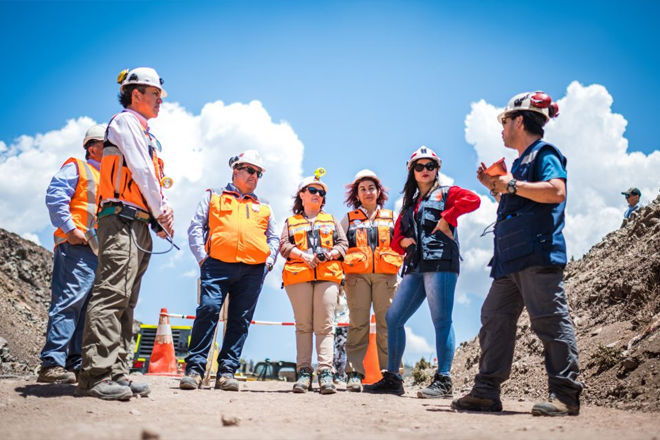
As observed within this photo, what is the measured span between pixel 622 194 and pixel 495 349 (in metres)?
11.6

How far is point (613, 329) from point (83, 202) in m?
7.05

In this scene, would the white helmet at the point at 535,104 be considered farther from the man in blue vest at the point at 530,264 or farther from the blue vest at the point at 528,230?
the blue vest at the point at 528,230

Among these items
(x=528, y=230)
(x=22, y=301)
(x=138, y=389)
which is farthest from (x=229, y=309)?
(x=22, y=301)

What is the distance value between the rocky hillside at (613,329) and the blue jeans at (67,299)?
530 centimetres

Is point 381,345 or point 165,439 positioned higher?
point 381,345

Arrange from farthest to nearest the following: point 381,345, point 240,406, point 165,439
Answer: point 381,345, point 240,406, point 165,439

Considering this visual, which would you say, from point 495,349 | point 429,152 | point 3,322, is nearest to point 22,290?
point 3,322

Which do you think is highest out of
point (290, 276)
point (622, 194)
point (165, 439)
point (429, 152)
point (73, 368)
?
point (622, 194)

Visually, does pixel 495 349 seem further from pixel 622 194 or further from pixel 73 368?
pixel 622 194

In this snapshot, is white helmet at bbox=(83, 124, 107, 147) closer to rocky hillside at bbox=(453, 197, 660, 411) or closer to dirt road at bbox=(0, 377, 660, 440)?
dirt road at bbox=(0, 377, 660, 440)

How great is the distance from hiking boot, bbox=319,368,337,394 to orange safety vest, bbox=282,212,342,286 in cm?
99

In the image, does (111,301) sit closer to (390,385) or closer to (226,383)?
(226,383)

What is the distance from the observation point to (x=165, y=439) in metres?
3.04

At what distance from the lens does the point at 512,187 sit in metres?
4.36
